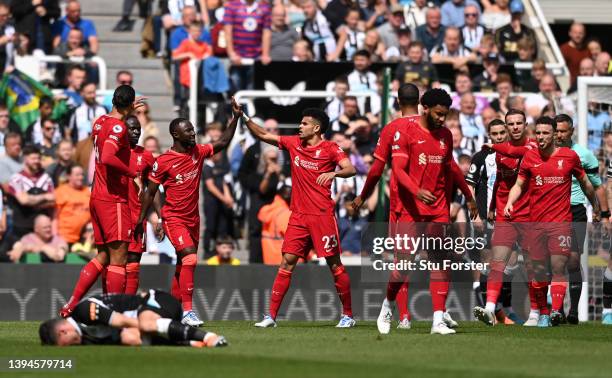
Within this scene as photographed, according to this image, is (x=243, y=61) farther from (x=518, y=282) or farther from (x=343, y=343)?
(x=343, y=343)

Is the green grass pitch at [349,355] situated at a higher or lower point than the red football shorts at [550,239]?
lower

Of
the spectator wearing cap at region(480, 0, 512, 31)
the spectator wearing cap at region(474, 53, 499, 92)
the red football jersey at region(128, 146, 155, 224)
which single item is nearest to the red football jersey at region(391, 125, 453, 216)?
the red football jersey at region(128, 146, 155, 224)

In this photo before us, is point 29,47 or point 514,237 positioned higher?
point 29,47

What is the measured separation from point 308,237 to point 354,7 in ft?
31.6

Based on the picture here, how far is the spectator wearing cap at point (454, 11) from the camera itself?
83.8 feet

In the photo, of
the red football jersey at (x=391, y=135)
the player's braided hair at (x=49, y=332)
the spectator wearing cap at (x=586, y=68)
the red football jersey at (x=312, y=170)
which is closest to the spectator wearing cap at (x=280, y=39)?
the spectator wearing cap at (x=586, y=68)

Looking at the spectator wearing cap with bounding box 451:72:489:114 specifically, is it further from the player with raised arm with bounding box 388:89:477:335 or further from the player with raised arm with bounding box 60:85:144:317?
the player with raised arm with bounding box 60:85:144:317

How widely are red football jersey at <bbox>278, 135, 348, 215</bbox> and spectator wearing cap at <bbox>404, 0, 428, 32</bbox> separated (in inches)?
379

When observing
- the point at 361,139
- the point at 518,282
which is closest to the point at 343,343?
the point at 518,282

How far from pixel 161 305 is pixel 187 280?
3203 mm

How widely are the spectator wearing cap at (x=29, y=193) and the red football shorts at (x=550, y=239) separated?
24.1 ft

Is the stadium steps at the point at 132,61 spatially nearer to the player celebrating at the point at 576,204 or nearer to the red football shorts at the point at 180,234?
the red football shorts at the point at 180,234

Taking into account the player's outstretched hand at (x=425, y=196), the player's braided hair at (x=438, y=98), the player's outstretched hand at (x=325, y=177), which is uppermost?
the player's braided hair at (x=438, y=98)

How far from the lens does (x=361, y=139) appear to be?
870 inches
